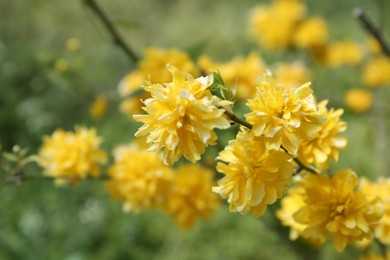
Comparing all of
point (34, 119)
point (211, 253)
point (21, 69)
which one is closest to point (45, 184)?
point (34, 119)

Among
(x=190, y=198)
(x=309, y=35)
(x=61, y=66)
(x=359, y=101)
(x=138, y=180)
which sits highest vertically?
(x=61, y=66)

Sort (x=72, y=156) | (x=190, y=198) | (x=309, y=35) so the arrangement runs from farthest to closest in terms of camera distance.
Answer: (x=309, y=35) < (x=190, y=198) < (x=72, y=156)

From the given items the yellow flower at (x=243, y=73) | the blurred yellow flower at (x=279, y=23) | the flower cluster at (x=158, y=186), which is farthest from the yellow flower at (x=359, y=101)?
the flower cluster at (x=158, y=186)

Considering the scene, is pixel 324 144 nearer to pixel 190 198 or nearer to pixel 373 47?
pixel 190 198

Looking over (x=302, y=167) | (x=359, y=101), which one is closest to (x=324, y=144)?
(x=302, y=167)

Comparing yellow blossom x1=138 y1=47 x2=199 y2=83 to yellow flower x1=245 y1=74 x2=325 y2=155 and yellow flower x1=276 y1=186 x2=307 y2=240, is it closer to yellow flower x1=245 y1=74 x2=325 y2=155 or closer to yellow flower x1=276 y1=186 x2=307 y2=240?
yellow flower x1=276 y1=186 x2=307 y2=240

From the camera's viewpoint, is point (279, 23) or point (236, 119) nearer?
point (236, 119)

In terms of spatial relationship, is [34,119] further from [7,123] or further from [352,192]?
[352,192]
